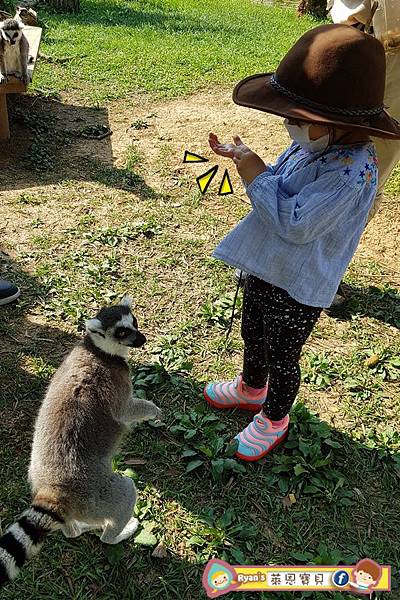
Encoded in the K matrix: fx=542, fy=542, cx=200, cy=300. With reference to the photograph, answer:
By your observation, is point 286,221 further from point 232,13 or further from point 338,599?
point 232,13

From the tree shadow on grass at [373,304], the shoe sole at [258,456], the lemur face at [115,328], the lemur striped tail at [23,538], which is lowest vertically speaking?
the tree shadow on grass at [373,304]

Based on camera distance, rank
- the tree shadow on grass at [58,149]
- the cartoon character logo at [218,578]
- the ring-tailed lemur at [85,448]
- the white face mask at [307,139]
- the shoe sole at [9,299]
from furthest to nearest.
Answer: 1. the tree shadow on grass at [58,149]
2. the shoe sole at [9,299]
3. the cartoon character logo at [218,578]
4. the white face mask at [307,139]
5. the ring-tailed lemur at [85,448]

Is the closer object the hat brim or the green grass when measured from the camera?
the hat brim

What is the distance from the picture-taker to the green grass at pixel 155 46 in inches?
307

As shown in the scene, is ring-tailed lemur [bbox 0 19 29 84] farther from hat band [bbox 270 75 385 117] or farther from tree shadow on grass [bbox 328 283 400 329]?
hat band [bbox 270 75 385 117]

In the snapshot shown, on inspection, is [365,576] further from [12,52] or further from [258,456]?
[12,52]

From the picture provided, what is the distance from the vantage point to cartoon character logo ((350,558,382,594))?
2.21 meters

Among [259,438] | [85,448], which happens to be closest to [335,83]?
[85,448]

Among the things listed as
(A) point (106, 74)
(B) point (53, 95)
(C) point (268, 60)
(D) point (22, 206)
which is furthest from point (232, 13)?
(D) point (22, 206)

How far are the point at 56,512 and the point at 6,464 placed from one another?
807 mm

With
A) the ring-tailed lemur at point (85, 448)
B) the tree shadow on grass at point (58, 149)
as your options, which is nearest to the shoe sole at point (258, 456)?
the ring-tailed lemur at point (85, 448)

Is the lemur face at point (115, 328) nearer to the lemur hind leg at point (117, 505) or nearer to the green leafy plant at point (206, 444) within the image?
the lemur hind leg at point (117, 505)

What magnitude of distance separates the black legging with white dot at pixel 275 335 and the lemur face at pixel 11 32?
172 inches

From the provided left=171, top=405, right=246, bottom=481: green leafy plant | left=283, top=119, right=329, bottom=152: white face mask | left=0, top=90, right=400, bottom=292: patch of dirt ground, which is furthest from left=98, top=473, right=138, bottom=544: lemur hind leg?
left=0, top=90, right=400, bottom=292: patch of dirt ground
